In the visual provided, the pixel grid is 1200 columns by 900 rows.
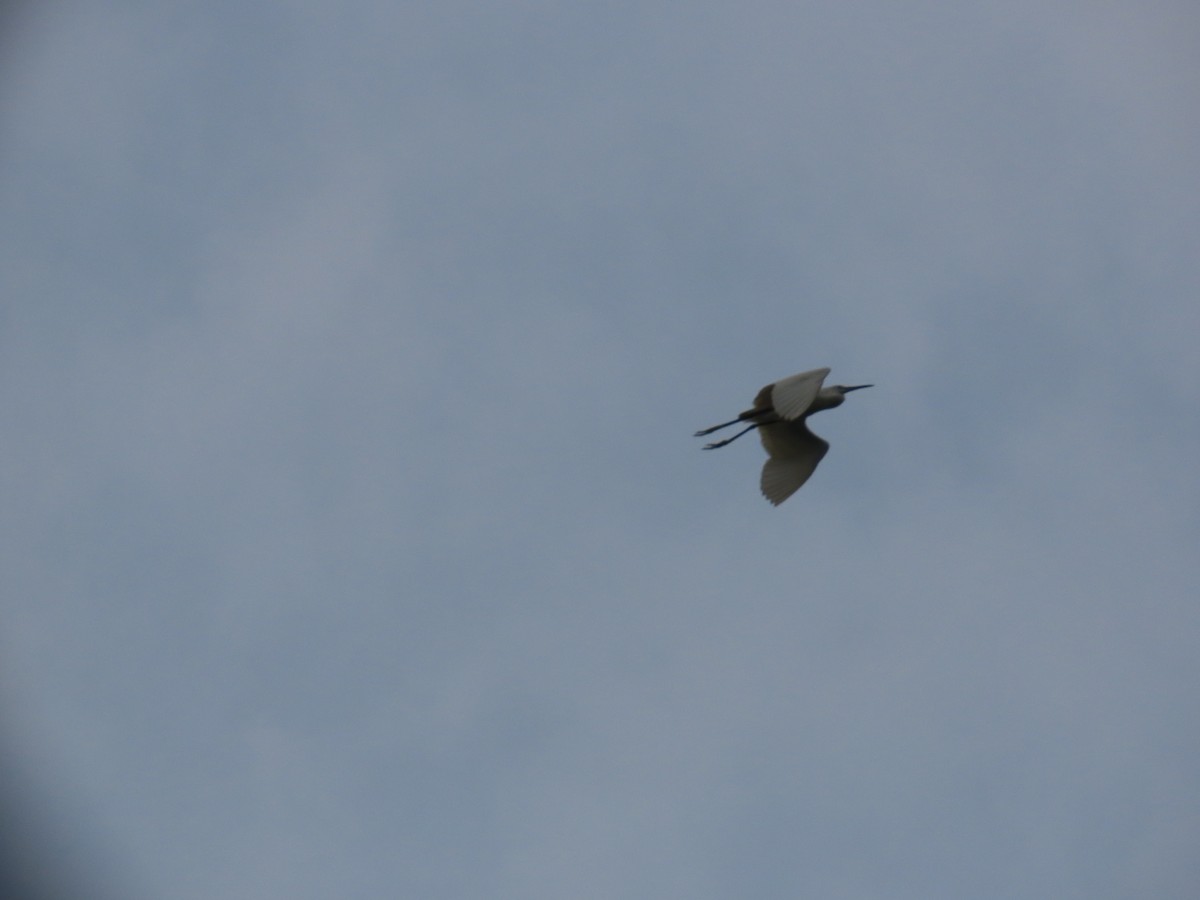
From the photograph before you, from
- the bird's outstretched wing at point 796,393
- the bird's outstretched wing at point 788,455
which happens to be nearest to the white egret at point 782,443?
the bird's outstretched wing at point 788,455

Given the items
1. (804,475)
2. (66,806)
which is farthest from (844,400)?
(66,806)

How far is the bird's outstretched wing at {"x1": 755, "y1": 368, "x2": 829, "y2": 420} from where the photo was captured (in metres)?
11.3

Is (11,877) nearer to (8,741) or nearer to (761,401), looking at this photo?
(8,741)

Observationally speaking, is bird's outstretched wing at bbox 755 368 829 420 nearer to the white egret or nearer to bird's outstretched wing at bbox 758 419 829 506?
the white egret

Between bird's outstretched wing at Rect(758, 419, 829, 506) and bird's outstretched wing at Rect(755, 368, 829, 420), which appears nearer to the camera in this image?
bird's outstretched wing at Rect(755, 368, 829, 420)

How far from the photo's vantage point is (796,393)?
11531 millimetres

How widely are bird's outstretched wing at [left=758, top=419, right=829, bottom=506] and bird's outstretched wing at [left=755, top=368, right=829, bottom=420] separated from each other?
4.74 feet

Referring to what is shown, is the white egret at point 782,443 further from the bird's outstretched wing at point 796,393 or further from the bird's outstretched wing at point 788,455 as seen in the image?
the bird's outstretched wing at point 796,393

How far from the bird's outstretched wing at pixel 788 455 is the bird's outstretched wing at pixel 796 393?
144 cm

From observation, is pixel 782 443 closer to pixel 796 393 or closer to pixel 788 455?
pixel 788 455

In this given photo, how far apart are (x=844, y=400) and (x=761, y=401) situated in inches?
79.1

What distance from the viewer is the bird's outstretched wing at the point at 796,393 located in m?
11.3

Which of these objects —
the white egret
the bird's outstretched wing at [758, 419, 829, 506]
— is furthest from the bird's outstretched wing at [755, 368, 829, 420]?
the bird's outstretched wing at [758, 419, 829, 506]

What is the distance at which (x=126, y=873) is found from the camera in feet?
214
